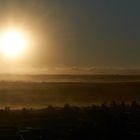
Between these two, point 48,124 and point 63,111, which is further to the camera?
point 63,111

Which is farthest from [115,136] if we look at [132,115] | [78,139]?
[132,115]

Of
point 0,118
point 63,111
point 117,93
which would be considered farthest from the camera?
point 117,93

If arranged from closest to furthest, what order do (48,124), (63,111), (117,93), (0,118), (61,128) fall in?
(61,128) → (48,124) → (0,118) → (63,111) → (117,93)

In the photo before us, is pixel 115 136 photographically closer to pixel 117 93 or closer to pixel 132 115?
pixel 132 115

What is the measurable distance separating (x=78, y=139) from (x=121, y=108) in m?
14.9

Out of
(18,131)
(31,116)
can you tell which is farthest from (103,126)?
(31,116)

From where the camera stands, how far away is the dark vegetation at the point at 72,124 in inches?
1425

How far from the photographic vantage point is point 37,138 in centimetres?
3516

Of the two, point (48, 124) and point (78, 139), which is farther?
point (48, 124)

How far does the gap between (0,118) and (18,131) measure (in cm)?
894

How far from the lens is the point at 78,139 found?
117ft

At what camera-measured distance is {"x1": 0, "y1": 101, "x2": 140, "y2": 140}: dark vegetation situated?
36.2 meters

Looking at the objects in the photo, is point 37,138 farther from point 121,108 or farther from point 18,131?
point 121,108

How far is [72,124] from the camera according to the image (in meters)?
40.8
